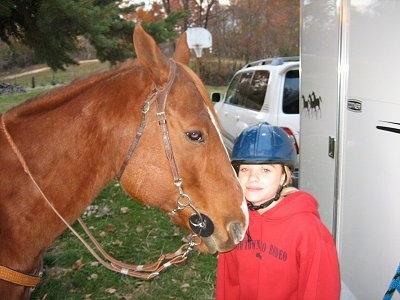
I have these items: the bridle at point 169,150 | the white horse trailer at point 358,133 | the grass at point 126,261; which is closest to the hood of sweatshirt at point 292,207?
the bridle at point 169,150

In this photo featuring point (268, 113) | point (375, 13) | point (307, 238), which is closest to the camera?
point (307, 238)

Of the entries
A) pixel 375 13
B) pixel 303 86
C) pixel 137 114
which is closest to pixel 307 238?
pixel 137 114

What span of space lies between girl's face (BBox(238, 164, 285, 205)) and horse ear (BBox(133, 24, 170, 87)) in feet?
2.42

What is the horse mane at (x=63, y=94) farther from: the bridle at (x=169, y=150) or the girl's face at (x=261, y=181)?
→ the girl's face at (x=261, y=181)

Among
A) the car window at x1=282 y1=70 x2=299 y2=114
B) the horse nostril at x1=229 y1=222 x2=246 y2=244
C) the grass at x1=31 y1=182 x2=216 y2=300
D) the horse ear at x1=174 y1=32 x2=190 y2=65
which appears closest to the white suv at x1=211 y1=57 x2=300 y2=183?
the car window at x1=282 y1=70 x2=299 y2=114

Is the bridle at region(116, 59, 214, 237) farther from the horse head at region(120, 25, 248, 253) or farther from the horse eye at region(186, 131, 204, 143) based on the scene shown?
the horse eye at region(186, 131, 204, 143)

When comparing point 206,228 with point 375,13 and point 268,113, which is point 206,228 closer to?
point 375,13

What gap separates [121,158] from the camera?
2059 mm

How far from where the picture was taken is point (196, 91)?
2.05m

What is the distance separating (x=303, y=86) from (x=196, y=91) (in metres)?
2.15

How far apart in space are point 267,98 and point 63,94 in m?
4.51

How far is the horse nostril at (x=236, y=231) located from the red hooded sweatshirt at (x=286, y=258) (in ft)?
0.53

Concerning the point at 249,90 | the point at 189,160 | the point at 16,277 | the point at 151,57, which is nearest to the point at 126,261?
the point at 16,277

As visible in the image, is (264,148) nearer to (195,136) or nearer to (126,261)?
(195,136)
